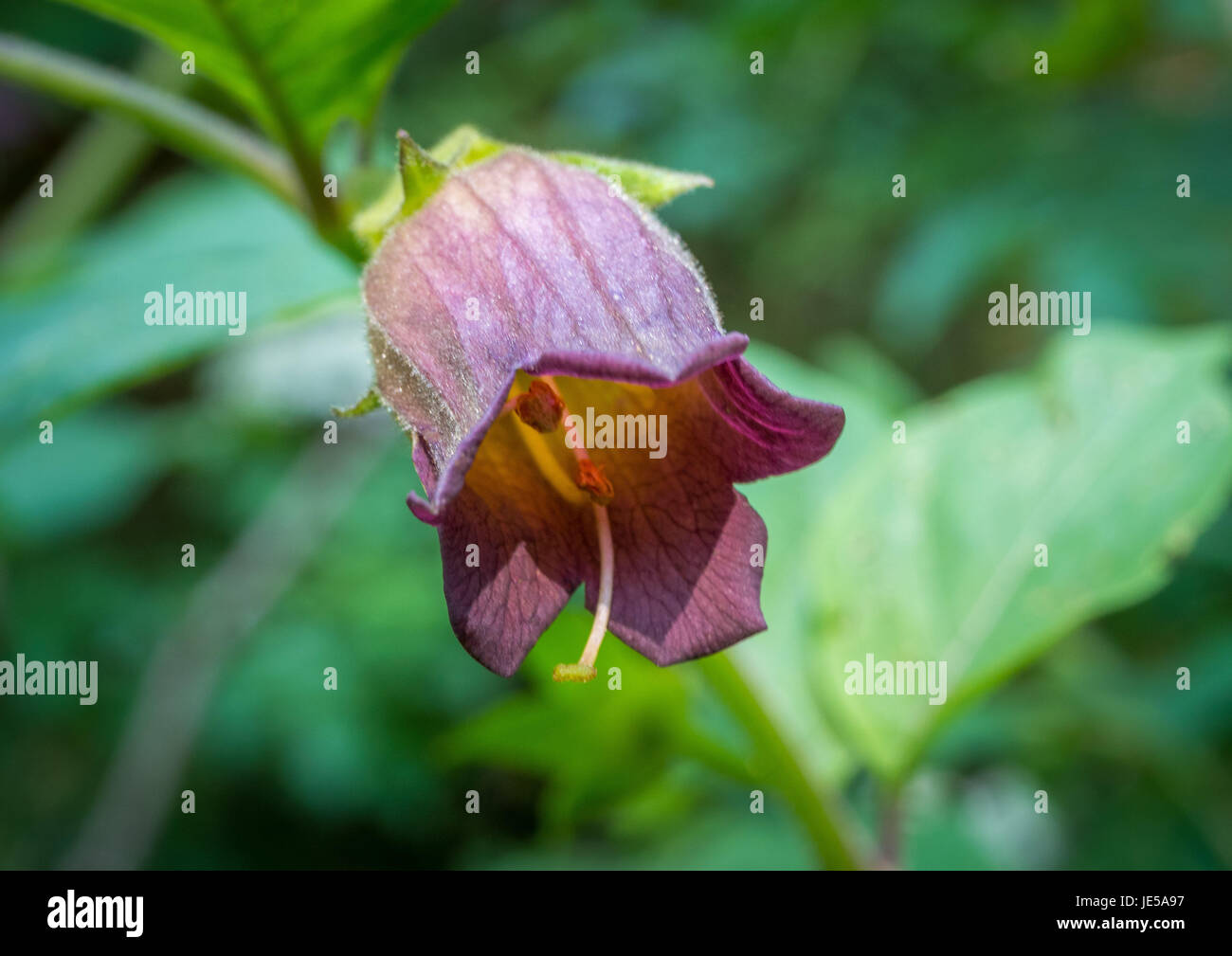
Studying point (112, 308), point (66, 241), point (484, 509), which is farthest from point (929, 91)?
point (484, 509)

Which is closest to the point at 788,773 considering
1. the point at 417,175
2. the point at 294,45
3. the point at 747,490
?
the point at 747,490

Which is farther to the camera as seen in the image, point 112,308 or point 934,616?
point 934,616

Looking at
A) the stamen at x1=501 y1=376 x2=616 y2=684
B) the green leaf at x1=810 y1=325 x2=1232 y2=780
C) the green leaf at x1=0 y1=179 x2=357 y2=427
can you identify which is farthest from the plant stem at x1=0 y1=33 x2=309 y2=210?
the green leaf at x1=810 y1=325 x2=1232 y2=780

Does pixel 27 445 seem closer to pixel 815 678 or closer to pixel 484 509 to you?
pixel 815 678

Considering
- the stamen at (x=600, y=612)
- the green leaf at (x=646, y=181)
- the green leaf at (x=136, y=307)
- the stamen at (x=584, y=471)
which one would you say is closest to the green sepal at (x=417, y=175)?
the green leaf at (x=646, y=181)

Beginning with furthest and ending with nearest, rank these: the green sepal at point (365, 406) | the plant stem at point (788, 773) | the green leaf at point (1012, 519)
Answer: the green leaf at point (1012, 519) → the plant stem at point (788, 773) → the green sepal at point (365, 406)

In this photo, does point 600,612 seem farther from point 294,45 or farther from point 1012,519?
point 1012,519

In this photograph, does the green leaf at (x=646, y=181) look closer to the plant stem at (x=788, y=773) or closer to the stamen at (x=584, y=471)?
the stamen at (x=584, y=471)
